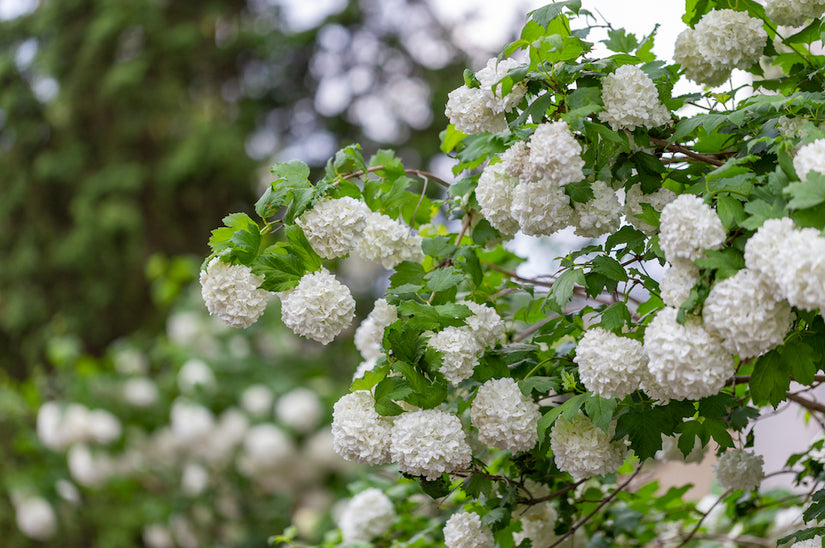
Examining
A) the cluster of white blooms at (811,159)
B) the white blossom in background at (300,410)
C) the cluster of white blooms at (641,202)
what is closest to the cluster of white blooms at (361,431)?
the cluster of white blooms at (641,202)

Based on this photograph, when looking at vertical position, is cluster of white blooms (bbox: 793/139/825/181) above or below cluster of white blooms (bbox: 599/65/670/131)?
below

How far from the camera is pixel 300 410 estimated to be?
322 centimetres

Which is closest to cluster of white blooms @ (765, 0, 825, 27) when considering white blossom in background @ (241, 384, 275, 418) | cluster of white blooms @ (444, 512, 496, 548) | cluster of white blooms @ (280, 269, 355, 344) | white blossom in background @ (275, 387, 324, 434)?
cluster of white blooms @ (280, 269, 355, 344)

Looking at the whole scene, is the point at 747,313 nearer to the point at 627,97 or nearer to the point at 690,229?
the point at 690,229

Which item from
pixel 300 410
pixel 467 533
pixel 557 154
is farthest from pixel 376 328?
pixel 300 410

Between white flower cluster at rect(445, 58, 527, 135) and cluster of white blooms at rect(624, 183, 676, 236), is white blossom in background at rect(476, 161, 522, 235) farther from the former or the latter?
cluster of white blooms at rect(624, 183, 676, 236)

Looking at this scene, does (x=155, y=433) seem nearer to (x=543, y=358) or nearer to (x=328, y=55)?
(x=328, y=55)

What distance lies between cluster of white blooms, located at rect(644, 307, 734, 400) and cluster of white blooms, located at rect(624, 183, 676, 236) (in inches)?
8.0

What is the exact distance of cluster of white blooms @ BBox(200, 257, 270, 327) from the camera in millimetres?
1095

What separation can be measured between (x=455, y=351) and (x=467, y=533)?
1.13 ft

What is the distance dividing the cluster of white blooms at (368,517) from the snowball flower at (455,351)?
1.99ft

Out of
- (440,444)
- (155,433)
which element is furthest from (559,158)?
(155,433)

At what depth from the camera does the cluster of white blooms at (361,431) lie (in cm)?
109

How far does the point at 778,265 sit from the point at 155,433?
3.10 meters
